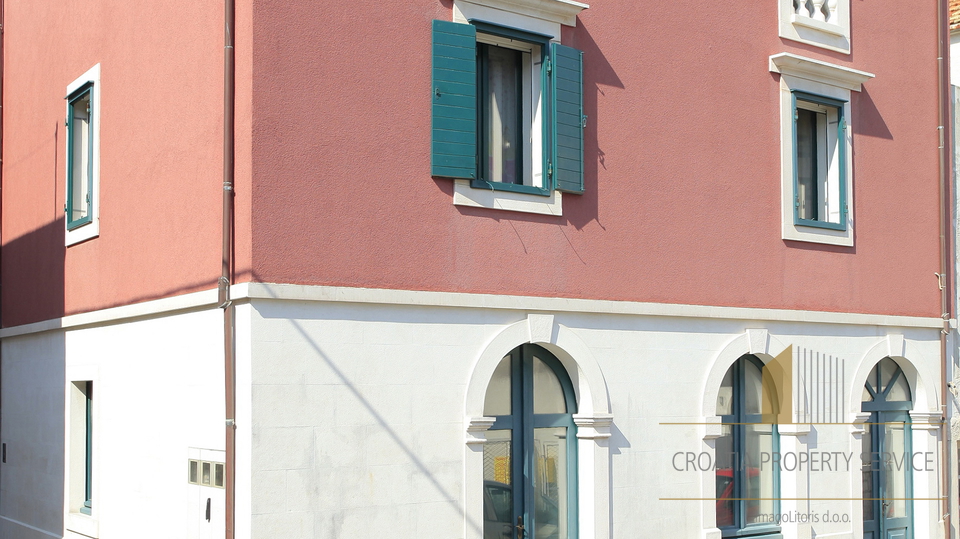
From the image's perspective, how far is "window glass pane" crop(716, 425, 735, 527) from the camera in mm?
11203

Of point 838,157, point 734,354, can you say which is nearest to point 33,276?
point 734,354

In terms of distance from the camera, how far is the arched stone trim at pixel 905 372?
487 inches

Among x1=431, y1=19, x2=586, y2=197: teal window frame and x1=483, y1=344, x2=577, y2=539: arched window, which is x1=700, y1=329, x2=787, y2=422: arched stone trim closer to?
x1=483, y1=344, x2=577, y2=539: arched window

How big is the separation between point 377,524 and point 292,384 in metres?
1.31

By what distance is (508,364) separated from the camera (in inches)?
384

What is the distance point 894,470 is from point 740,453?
9.32ft

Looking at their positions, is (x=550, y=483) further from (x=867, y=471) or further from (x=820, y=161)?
(x=820, y=161)

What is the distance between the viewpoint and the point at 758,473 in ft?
38.3

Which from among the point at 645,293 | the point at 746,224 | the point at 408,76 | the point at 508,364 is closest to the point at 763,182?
the point at 746,224

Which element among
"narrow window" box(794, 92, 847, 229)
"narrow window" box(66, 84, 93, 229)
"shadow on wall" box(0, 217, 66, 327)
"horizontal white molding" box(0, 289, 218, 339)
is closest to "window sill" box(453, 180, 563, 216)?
"horizontal white molding" box(0, 289, 218, 339)

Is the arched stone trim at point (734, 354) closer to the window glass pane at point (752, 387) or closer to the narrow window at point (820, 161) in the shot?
the window glass pane at point (752, 387)

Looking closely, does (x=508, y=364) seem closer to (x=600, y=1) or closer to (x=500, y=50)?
(x=500, y=50)

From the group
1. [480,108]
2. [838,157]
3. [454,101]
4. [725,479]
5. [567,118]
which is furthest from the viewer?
[838,157]

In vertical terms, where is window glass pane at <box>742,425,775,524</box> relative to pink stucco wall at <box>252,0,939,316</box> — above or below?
below
